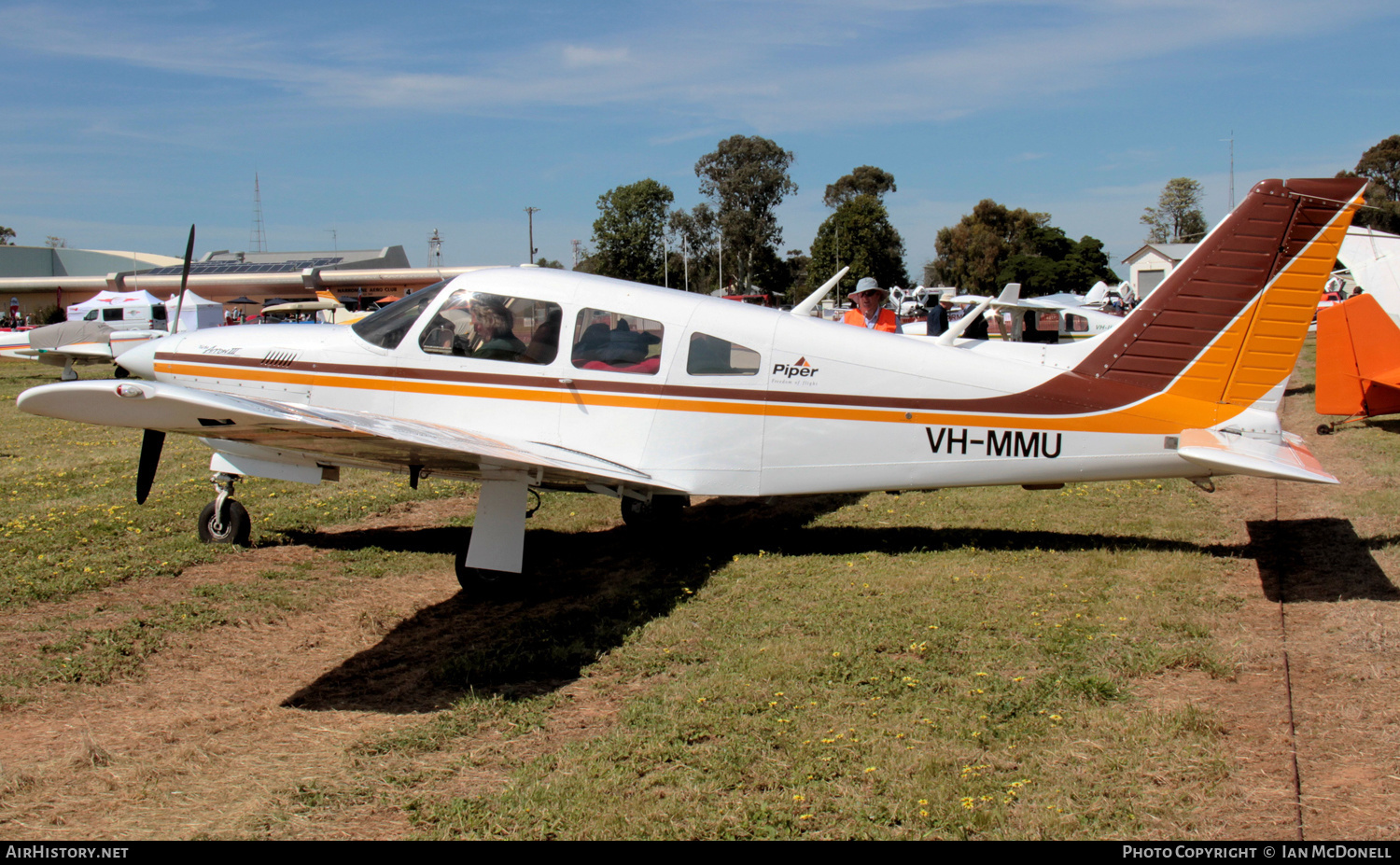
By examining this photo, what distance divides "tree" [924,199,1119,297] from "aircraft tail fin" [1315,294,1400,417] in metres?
73.0

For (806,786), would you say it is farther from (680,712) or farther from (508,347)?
(508,347)

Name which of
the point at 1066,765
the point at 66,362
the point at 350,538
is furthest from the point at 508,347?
the point at 66,362

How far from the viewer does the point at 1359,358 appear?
1184cm

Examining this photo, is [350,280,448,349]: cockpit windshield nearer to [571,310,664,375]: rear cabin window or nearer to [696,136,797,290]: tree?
[571,310,664,375]: rear cabin window

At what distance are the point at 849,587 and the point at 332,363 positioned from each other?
4460mm

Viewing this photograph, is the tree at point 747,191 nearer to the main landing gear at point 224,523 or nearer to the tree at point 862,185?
the tree at point 862,185

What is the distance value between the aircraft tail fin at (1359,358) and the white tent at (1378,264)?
1.15ft

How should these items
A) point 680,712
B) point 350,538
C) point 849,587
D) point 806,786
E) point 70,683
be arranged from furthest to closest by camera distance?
point 350,538, point 849,587, point 70,683, point 680,712, point 806,786

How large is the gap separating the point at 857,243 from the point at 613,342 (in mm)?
84452

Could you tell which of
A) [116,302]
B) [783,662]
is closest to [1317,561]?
[783,662]

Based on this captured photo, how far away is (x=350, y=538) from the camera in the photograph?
27.0ft

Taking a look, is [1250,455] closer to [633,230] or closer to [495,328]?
[495,328]

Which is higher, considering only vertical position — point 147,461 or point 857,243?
point 857,243

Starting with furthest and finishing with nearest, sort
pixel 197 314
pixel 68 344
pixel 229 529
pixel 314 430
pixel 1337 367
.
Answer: pixel 197 314, pixel 68 344, pixel 1337 367, pixel 229 529, pixel 314 430
